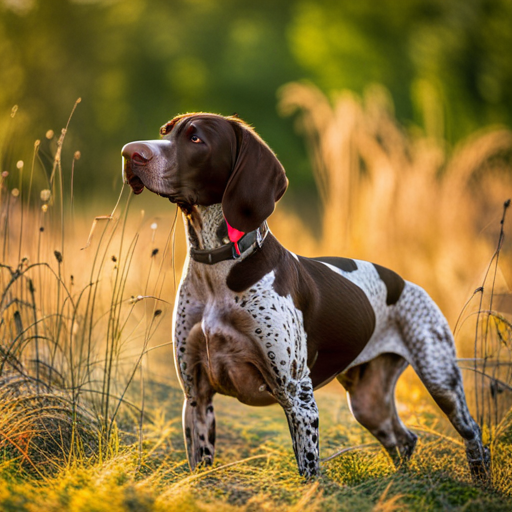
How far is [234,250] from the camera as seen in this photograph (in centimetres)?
282

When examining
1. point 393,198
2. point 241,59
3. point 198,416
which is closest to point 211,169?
point 198,416

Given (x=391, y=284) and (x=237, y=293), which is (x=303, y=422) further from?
(x=391, y=284)

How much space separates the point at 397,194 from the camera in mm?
6828

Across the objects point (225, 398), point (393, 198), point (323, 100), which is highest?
point (323, 100)

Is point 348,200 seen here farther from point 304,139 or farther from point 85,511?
point 304,139

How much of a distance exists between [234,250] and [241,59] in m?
20.4

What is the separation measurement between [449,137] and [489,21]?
2.61m

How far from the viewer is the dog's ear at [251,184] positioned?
2.72m

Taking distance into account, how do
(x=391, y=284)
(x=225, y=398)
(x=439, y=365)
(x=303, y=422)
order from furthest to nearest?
(x=225, y=398)
(x=391, y=284)
(x=439, y=365)
(x=303, y=422)

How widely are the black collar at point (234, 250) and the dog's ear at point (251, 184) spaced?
9cm

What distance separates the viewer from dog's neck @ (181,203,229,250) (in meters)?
2.83

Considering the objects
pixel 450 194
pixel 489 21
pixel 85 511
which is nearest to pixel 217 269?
pixel 85 511

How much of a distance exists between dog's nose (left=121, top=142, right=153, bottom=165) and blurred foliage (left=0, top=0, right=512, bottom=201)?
38.6 feet

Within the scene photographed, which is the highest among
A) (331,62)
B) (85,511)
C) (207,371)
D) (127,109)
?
(331,62)
